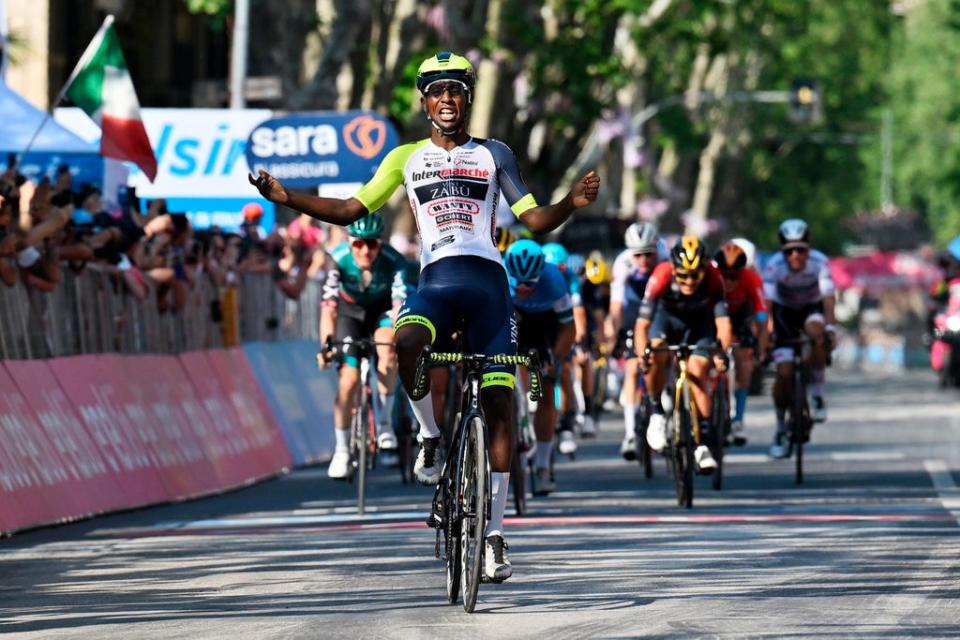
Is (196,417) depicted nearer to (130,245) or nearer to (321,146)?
(130,245)

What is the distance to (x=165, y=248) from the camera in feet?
65.3

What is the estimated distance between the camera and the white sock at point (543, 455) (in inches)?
691

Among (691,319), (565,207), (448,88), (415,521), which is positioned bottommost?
(415,521)

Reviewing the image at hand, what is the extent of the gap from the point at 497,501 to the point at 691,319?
7.02 meters

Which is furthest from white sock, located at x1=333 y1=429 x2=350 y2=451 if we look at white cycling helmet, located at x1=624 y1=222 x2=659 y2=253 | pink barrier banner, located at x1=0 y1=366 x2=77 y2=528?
white cycling helmet, located at x1=624 y1=222 x2=659 y2=253

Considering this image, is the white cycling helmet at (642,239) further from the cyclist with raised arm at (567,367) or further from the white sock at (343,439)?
the white sock at (343,439)

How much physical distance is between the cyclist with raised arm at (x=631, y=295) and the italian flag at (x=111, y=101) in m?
3.75

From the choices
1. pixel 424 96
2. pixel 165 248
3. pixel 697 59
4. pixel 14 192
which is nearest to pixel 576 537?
pixel 424 96

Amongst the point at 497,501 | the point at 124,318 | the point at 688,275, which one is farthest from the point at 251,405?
the point at 497,501

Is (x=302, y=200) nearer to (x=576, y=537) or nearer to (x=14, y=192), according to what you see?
(x=576, y=537)

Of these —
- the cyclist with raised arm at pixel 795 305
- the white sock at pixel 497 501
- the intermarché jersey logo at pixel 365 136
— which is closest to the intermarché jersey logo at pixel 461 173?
the white sock at pixel 497 501

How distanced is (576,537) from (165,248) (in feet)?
22.9

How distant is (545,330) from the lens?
17531mm

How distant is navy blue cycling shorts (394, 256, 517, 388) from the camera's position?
10.8 metres
